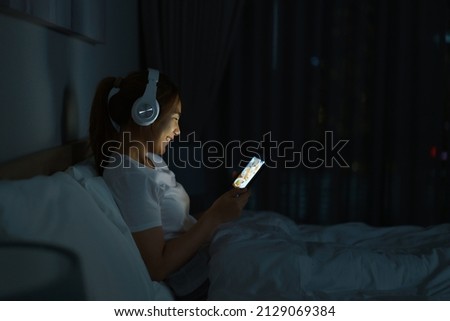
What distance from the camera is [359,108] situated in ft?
10.4

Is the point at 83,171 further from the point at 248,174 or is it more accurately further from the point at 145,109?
the point at 248,174

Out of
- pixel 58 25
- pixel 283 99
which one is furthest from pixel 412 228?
pixel 283 99

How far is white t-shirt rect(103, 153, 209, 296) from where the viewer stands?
4.18 ft

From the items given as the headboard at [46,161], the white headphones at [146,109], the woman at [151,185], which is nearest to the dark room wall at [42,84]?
the headboard at [46,161]

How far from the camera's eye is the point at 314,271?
126 cm

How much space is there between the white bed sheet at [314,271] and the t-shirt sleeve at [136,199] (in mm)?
183

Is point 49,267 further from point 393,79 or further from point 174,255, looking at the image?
point 393,79

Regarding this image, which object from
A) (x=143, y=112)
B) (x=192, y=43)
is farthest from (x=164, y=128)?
(x=192, y=43)

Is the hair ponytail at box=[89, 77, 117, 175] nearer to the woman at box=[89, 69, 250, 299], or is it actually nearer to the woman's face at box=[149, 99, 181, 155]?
the woman at box=[89, 69, 250, 299]

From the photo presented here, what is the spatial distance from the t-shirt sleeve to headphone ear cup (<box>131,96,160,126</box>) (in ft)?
0.47

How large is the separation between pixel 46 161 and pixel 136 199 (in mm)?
284

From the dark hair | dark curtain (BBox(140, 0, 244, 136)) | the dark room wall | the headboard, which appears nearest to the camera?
the headboard

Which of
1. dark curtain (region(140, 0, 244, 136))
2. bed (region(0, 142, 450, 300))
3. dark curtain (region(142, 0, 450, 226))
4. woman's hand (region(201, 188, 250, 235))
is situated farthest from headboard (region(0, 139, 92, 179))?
dark curtain (region(142, 0, 450, 226))

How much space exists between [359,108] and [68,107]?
1918 millimetres
